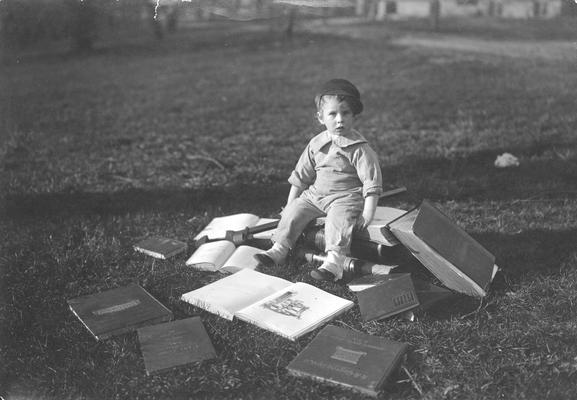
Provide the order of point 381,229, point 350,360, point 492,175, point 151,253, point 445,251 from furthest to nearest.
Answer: point 492,175 → point 151,253 → point 381,229 → point 445,251 → point 350,360

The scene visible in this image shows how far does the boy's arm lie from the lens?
3.59m

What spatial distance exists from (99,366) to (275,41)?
13.5 m

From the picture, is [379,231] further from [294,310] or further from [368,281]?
[294,310]

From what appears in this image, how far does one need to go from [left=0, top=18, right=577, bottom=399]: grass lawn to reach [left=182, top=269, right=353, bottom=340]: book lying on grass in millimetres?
82

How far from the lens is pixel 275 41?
15352 mm

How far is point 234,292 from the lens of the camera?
3359 mm

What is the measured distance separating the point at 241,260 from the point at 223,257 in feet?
0.40

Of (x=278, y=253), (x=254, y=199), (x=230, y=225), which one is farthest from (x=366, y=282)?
(x=254, y=199)

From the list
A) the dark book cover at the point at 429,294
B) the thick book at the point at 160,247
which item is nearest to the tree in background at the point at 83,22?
the thick book at the point at 160,247

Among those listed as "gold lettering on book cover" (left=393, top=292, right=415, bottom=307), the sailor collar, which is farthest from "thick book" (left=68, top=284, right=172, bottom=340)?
the sailor collar

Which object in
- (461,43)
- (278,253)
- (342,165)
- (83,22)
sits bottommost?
(278,253)

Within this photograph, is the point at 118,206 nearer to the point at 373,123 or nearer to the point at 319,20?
the point at 373,123

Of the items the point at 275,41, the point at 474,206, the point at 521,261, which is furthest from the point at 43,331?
the point at 275,41

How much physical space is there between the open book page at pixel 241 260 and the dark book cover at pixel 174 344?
693 millimetres
